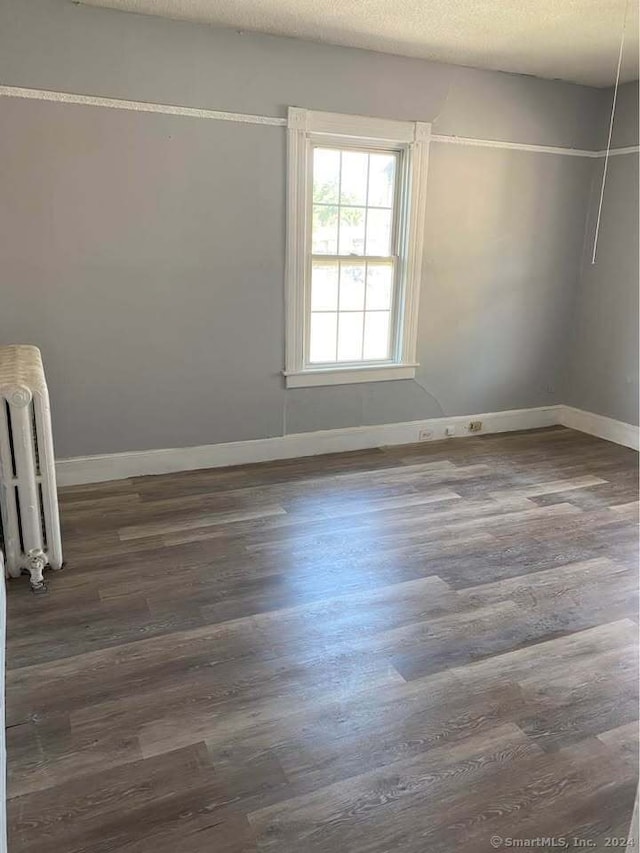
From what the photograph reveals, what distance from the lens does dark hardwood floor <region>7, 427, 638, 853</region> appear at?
5.33 ft

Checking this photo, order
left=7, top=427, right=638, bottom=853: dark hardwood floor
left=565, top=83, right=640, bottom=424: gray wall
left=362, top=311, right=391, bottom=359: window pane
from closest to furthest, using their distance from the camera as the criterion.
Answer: left=7, top=427, right=638, bottom=853: dark hardwood floor → left=362, top=311, right=391, bottom=359: window pane → left=565, top=83, right=640, bottom=424: gray wall

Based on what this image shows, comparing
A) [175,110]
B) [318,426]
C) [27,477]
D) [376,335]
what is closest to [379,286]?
[376,335]

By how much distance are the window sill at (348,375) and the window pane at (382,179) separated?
113 centimetres

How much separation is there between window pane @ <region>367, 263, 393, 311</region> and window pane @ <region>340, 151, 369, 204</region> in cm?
Result: 46

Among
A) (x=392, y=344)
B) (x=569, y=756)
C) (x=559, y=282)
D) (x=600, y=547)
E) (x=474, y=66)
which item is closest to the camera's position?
(x=569, y=756)

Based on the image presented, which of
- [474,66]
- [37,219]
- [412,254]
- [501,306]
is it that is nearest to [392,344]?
[412,254]

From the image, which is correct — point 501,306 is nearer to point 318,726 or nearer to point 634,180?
point 634,180

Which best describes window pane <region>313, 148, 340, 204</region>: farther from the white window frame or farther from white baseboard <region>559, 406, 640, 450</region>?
white baseboard <region>559, 406, 640, 450</region>

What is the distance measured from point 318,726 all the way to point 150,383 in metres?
2.48

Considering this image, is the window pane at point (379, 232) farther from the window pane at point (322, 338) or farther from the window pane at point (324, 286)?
the window pane at point (322, 338)

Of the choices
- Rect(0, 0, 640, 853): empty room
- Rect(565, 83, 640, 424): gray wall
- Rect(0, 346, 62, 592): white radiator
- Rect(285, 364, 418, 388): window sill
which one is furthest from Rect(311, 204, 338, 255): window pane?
Rect(565, 83, 640, 424): gray wall

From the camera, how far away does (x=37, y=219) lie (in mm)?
3369

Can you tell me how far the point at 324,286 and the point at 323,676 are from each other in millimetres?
2749

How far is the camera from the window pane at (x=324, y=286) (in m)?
4.16
